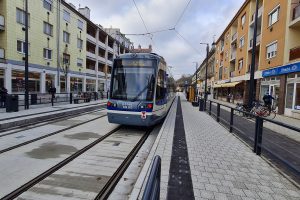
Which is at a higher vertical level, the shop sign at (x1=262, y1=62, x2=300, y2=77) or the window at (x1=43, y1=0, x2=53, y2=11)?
the window at (x1=43, y1=0, x2=53, y2=11)

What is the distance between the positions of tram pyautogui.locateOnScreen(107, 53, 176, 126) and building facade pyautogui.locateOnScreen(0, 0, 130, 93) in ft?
57.1

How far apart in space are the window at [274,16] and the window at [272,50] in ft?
6.89

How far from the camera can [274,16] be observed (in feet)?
65.6

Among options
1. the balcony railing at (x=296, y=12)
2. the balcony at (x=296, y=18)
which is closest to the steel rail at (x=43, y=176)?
the balcony at (x=296, y=18)

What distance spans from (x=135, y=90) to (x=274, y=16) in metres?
18.7

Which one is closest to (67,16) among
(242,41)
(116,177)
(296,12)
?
(242,41)

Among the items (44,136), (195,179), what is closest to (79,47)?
(44,136)

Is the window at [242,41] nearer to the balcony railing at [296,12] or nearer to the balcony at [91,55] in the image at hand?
the balcony railing at [296,12]

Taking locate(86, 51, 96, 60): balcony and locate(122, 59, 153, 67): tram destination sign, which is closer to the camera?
locate(122, 59, 153, 67): tram destination sign

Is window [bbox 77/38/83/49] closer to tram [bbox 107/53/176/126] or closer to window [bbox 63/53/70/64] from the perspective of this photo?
window [bbox 63/53/70/64]

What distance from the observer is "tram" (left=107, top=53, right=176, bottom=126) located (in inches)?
324

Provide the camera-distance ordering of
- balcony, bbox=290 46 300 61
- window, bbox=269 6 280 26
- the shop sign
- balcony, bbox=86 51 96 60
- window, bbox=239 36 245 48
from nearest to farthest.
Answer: the shop sign < balcony, bbox=290 46 300 61 < window, bbox=269 6 280 26 < window, bbox=239 36 245 48 < balcony, bbox=86 51 96 60

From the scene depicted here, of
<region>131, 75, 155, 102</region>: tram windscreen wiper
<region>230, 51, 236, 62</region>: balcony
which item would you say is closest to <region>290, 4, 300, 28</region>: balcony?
<region>131, 75, 155, 102</region>: tram windscreen wiper

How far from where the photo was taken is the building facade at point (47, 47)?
2088 cm
